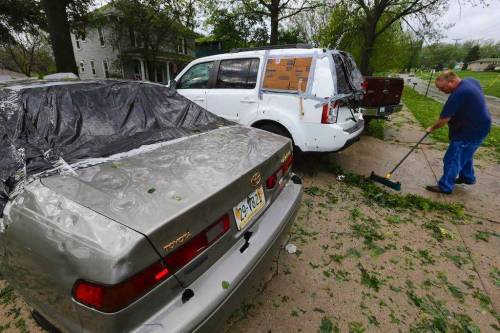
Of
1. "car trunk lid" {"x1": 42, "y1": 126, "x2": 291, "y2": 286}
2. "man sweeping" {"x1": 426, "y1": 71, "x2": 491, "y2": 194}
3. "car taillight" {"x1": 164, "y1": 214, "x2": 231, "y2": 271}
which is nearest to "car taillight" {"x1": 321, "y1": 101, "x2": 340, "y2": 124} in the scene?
"man sweeping" {"x1": 426, "y1": 71, "x2": 491, "y2": 194}

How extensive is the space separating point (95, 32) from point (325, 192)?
Answer: 28535 mm

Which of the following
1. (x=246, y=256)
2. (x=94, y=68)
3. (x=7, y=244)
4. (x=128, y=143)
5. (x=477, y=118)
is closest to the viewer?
(x=7, y=244)

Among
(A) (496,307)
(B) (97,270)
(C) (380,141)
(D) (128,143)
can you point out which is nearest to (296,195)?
(D) (128,143)

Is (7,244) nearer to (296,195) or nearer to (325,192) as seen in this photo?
(296,195)

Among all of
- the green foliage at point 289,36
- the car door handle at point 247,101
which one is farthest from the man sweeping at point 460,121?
the green foliage at point 289,36

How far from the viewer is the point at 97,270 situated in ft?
3.66

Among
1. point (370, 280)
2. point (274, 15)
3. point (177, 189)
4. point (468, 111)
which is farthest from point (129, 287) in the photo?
point (274, 15)

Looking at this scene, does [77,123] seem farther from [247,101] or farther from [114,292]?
[247,101]

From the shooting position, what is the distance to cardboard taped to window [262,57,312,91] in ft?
13.0

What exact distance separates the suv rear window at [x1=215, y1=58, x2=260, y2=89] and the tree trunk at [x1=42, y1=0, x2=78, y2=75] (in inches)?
245

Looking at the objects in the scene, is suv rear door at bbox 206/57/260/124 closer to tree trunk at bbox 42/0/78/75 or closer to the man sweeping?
the man sweeping

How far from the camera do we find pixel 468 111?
374cm

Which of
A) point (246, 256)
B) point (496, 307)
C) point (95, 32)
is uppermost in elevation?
point (95, 32)

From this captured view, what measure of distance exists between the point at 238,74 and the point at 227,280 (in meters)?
3.85
